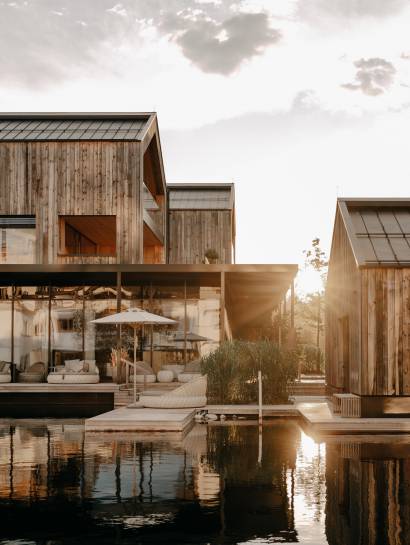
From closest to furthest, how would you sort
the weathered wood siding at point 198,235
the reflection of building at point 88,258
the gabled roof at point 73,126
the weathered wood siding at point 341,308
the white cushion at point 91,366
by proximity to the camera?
the weathered wood siding at point 341,308, the white cushion at point 91,366, the reflection of building at point 88,258, the gabled roof at point 73,126, the weathered wood siding at point 198,235

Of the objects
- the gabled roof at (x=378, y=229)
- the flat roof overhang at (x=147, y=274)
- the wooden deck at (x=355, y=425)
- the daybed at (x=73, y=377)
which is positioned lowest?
the wooden deck at (x=355, y=425)

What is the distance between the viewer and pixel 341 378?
2022cm

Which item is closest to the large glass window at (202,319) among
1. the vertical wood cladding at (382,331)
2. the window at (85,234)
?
the window at (85,234)

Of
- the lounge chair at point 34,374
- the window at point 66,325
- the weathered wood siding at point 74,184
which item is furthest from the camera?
the weathered wood siding at point 74,184

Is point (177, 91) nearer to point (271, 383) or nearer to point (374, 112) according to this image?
point (374, 112)

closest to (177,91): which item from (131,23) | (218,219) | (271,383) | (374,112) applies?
(131,23)

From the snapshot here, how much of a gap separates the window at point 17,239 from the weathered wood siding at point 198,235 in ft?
33.2

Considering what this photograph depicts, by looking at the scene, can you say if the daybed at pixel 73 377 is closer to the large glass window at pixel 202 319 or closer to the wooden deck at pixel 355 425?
the large glass window at pixel 202 319

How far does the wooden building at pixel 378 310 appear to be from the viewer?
1614 centimetres

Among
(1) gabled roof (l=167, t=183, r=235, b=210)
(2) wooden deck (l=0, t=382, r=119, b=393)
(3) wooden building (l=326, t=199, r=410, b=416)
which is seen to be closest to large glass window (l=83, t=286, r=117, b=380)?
(2) wooden deck (l=0, t=382, r=119, b=393)

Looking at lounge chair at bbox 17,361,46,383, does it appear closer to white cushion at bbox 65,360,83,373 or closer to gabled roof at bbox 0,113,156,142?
white cushion at bbox 65,360,83,373

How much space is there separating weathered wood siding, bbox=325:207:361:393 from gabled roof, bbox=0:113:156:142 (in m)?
8.91

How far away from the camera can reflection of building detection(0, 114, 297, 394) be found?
23.9 meters

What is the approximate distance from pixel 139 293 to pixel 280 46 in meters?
8.98
